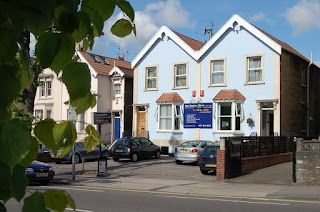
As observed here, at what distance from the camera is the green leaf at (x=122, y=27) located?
163cm

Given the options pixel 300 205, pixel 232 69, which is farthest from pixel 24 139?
pixel 232 69

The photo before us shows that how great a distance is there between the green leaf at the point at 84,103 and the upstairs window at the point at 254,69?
27.9 metres

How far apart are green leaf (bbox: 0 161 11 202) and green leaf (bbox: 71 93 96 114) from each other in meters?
0.32

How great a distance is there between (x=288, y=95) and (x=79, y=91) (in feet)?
95.3

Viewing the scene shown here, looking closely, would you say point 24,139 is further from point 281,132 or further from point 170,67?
point 170,67

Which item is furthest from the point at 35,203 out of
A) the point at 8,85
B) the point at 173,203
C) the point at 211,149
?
the point at 211,149

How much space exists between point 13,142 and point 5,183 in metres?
0.12

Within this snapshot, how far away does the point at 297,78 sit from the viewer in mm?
30703

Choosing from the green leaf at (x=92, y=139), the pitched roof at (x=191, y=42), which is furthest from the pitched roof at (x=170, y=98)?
the green leaf at (x=92, y=139)

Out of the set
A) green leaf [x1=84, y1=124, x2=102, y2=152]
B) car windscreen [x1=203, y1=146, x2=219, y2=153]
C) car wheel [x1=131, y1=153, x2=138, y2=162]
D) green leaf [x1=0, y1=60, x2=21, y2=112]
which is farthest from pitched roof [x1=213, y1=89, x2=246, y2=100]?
green leaf [x1=0, y1=60, x2=21, y2=112]

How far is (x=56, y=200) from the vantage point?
4.67ft

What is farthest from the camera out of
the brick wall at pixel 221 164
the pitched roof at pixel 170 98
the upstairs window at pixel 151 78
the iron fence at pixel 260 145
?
the upstairs window at pixel 151 78

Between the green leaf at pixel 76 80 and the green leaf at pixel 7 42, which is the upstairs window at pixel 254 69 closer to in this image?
the green leaf at pixel 76 80

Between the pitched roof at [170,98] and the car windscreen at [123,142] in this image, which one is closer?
the car windscreen at [123,142]
